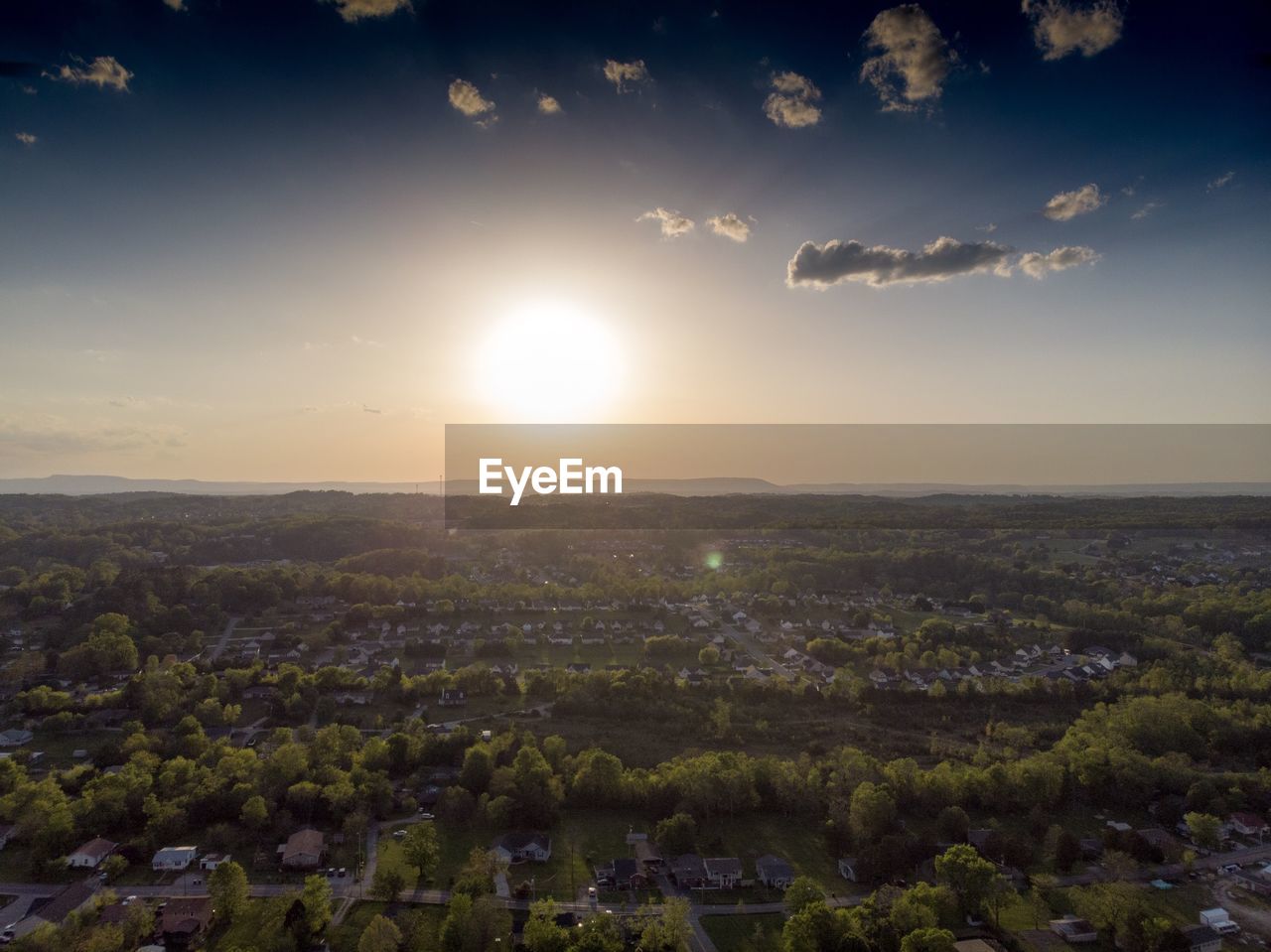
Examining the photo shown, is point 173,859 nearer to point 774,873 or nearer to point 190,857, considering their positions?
point 190,857

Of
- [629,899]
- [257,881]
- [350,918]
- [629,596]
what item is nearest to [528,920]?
[629,899]

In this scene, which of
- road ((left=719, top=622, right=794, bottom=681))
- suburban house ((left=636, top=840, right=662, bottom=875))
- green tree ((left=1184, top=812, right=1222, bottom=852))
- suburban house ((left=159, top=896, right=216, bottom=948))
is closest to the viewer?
suburban house ((left=159, top=896, right=216, bottom=948))

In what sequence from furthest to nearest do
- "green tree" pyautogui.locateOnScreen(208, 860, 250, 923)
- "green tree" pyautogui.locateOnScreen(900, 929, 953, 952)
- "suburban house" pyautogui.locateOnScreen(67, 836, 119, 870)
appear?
1. "suburban house" pyautogui.locateOnScreen(67, 836, 119, 870)
2. "green tree" pyautogui.locateOnScreen(208, 860, 250, 923)
3. "green tree" pyautogui.locateOnScreen(900, 929, 953, 952)

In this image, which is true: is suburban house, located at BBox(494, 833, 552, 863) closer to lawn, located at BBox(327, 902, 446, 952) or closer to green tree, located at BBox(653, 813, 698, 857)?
lawn, located at BBox(327, 902, 446, 952)

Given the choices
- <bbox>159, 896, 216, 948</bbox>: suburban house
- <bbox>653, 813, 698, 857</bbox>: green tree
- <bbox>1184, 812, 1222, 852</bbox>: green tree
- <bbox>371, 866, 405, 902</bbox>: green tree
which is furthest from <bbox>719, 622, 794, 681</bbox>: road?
<bbox>159, 896, 216, 948</bbox>: suburban house

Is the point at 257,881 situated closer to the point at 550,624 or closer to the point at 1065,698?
the point at 550,624

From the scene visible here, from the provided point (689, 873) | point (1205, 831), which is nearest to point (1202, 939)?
point (1205, 831)

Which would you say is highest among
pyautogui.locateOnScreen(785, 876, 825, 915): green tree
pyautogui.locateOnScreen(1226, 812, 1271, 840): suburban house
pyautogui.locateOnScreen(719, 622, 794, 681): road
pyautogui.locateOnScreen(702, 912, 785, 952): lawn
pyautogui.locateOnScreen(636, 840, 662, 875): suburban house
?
pyautogui.locateOnScreen(785, 876, 825, 915): green tree

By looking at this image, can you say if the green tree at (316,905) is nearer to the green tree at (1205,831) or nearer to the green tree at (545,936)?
the green tree at (545,936)
